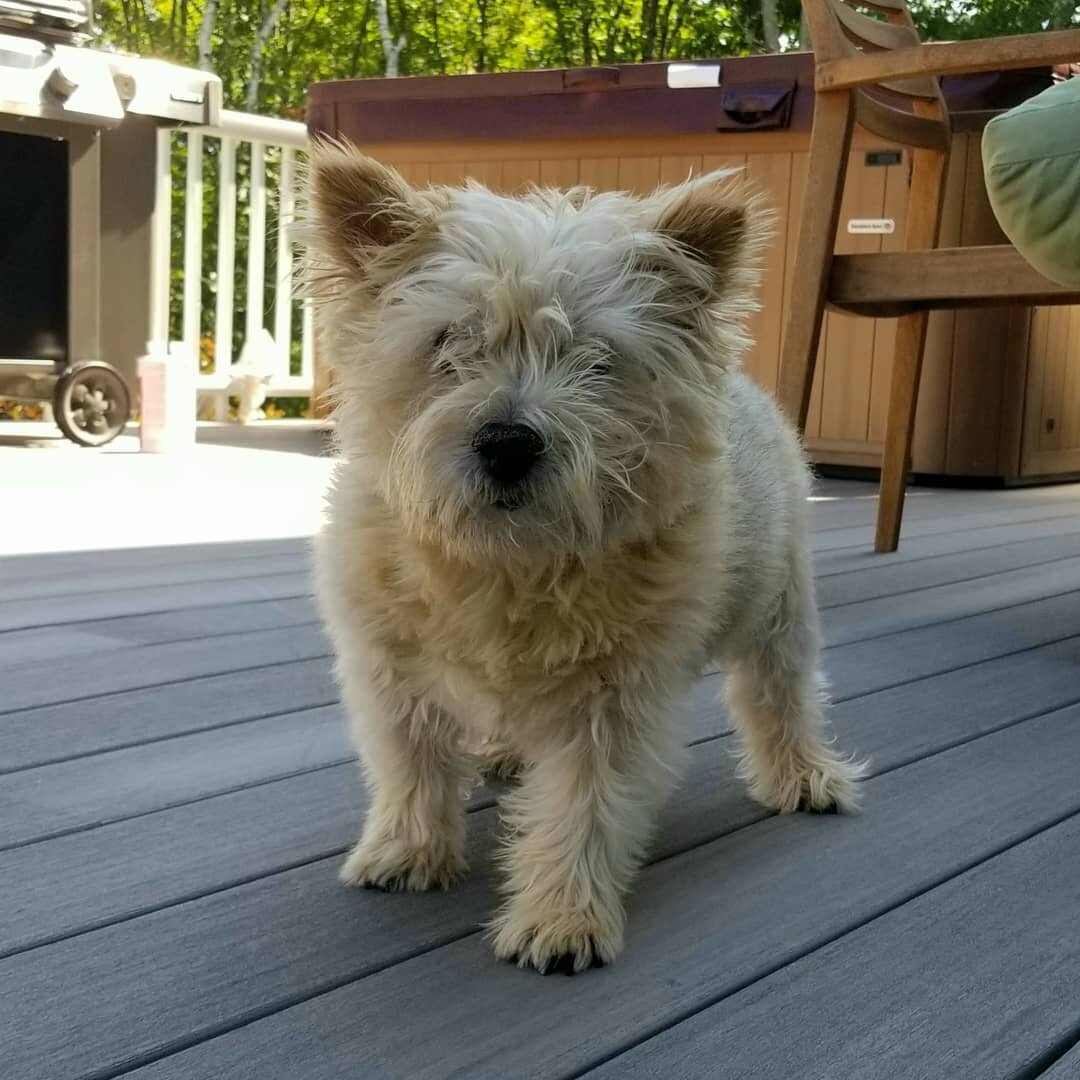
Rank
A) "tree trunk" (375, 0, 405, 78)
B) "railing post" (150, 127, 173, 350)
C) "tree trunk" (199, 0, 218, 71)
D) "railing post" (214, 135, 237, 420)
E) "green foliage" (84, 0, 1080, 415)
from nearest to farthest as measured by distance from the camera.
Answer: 1. "railing post" (150, 127, 173, 350)
2. "railing post" (214, 135, 237, 420)
3. "tree trunk" (199, 0, 218, 71)
4. "tree trunk" (375, 0, 405, 78)
5. "green foliage" (84, 0, 1080, 415)

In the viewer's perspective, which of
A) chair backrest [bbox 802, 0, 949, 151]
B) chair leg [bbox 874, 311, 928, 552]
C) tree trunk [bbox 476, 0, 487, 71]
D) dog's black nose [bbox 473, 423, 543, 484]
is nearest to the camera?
dog's black nose [bbox 473, 423, 543, 484]

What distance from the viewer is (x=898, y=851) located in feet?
5.94

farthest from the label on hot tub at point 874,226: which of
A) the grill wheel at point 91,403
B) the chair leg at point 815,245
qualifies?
the grill wheel at point 91,403

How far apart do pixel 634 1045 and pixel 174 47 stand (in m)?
14.4

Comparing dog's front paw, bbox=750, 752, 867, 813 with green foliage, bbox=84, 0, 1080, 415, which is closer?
dog's front paw, bbox=750, 752, 867, 813

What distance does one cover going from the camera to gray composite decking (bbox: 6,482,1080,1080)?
126 cm

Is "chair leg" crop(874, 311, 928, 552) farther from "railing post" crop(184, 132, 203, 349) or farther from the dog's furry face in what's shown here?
"railing post" crop(184, 132, 203, 349)

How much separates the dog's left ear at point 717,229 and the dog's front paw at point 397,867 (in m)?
0.77

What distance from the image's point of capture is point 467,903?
64.5 inches

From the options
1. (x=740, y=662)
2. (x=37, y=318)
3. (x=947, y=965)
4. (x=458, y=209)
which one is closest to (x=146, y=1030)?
(x=947, y=965)

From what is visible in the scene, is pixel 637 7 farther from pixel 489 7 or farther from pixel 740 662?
pixel 740 662

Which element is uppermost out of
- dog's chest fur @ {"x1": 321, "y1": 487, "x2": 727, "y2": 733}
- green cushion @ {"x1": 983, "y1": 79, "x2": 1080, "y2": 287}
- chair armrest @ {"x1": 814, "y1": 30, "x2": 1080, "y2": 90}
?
chair armrest @ {"x1": 814, "y1": 30, "x2": 1080, "y2": 90}

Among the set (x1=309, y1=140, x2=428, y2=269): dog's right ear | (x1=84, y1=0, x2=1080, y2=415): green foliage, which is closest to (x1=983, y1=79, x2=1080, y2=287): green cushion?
(x1=309, y1=140, x2=428, y2=269): dog's right ear

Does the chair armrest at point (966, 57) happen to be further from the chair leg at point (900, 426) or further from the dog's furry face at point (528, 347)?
the dog's furry face at point (528, 347)
